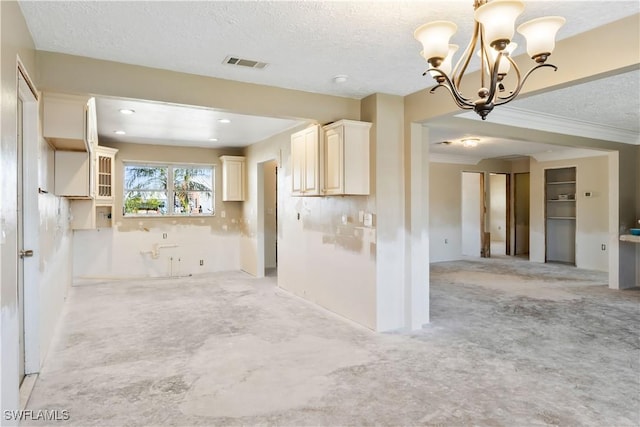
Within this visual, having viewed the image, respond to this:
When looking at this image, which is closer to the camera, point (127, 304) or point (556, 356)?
point (556, 356)

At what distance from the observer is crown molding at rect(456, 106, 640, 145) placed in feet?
14.8

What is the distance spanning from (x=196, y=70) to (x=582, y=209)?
8.11 metres

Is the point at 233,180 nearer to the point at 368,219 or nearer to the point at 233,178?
the point at 233,178

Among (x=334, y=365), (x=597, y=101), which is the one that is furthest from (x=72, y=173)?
(x=597, y=101)

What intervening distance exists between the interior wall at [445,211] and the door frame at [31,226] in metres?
7.65

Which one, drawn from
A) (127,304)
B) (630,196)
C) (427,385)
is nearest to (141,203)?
(127,304)

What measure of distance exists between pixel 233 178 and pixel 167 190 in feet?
4.22

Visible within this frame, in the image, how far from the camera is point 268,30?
254cm

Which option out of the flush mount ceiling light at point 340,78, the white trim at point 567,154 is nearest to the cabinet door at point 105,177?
the flush mount ceiling light at point 340,78

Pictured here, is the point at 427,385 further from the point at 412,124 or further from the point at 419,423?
the point at 412,124

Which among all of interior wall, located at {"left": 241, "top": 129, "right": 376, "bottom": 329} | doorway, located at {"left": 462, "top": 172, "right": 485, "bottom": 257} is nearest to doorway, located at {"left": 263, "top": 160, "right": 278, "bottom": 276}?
interior wall, located at {"left": 241, "top": 129, "right": 376, "bottom": 329}

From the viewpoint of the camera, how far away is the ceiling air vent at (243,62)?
3.05m

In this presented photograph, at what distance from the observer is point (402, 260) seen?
13.3 ft

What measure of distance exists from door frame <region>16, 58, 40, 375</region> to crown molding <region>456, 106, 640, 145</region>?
12.7ft
